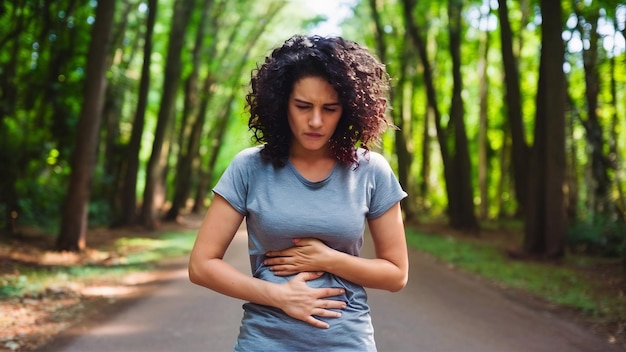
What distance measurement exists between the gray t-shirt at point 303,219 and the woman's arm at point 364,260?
33mm

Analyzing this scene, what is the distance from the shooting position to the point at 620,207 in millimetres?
18625

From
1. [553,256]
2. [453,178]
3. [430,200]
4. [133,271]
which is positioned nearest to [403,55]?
[453,178]

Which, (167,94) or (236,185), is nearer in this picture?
(236,185)

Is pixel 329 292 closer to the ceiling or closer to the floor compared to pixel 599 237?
closer to the ceiling

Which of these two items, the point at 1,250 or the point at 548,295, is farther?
the point at 1,250

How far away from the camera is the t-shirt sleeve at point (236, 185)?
2.59 metres

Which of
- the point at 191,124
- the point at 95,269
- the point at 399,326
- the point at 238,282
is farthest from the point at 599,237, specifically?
the point at 191,124

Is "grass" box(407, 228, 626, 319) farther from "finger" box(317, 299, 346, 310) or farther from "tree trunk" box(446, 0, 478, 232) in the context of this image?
"finger" box(317, 299, 346, 310)

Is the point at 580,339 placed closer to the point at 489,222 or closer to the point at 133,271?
the point at 133,271

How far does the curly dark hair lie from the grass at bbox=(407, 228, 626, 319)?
7.90m

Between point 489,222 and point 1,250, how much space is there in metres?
19.8

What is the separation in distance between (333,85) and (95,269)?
37.5ft

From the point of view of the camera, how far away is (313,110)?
2.58 m

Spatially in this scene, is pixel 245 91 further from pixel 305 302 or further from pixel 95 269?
pixel 95 269
